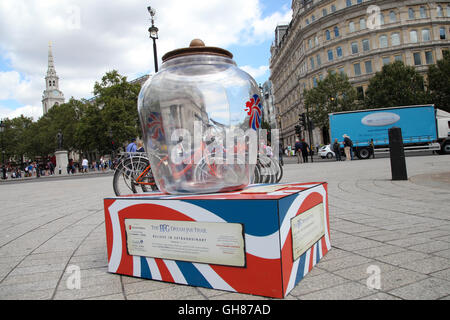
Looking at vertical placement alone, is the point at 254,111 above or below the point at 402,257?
above

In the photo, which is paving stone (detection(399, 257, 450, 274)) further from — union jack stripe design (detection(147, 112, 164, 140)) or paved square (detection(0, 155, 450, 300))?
union jack stripe design (detection(147, 112, 164, 140))

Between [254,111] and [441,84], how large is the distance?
39.0m

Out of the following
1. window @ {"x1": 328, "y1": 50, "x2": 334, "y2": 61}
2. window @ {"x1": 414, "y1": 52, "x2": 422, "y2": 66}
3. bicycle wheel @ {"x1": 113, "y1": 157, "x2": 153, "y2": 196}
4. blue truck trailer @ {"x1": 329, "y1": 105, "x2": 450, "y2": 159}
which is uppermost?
window @ {"x1": 328, "y1": 50, "x2": 334, "y2": 61}

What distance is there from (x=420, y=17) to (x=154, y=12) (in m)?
44.8

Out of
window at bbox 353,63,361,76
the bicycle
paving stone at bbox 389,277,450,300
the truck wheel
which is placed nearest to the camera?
paving stone at bbox 389,277,450,300

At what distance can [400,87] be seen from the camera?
33.9 meters

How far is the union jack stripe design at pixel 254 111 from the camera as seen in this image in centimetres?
261

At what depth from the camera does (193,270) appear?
198cm

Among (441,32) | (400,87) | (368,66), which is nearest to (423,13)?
(441,32)

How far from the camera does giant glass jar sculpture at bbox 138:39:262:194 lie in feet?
7.91

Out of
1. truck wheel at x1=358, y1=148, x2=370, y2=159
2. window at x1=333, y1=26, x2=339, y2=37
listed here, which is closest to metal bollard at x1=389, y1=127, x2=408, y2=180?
truck wheel at x1=358, y1=148, x2=370, y2=159

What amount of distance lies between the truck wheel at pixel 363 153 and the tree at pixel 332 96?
1656cm

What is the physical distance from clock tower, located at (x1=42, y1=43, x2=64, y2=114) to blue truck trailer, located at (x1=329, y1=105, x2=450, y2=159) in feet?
349

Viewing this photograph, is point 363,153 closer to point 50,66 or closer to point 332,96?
point 332,96
